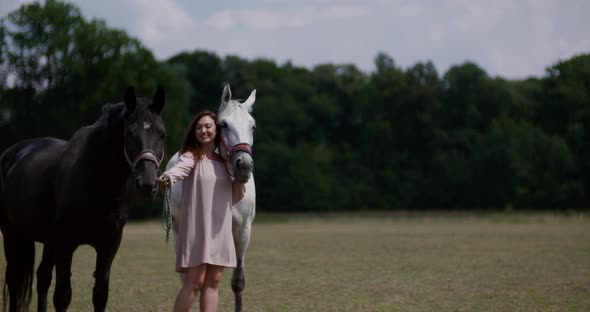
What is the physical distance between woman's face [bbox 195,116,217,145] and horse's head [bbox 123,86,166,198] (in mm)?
269

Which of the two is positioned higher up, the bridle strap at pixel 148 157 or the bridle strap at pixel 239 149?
the bridle strap at pixel 239 149

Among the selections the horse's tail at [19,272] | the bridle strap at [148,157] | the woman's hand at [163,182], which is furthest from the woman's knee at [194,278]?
the horse's tail at [19,272]

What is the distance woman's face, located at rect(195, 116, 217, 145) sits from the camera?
17.8 feet

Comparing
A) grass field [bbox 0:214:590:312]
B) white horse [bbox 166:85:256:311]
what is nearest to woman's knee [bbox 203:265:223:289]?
white horse [bbox 166:85:256:311]

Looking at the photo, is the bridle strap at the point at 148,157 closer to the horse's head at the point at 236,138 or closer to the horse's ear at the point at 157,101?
the horse's ear at the point at 157,101

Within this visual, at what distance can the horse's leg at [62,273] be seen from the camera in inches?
234

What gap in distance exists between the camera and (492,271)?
43.6 feet

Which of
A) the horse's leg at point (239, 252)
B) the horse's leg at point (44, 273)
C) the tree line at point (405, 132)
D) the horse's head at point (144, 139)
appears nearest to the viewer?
the horse's head at point (144, 139)

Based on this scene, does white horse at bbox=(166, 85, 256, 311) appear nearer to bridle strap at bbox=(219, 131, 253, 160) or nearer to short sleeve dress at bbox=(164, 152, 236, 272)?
bridle strap at bbox=(219, 131, 253, 160)

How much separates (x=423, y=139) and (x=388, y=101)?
474 centimetres

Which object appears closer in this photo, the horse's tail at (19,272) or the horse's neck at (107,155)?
the horse's neck at (107,155)

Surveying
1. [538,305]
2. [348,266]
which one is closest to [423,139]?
[348,266]

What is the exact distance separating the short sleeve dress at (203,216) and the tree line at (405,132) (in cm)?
4095

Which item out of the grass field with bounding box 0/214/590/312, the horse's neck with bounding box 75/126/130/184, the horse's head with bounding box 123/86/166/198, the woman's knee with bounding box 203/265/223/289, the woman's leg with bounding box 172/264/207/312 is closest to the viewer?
the horse's head with bounding box 123/86/166/198
